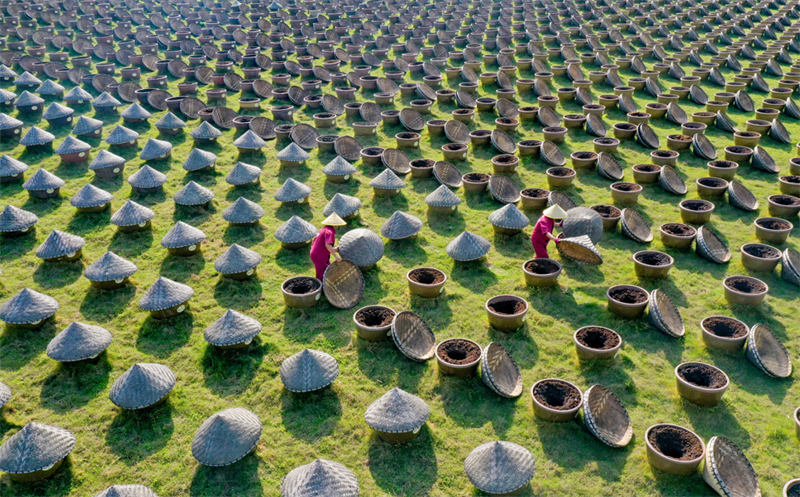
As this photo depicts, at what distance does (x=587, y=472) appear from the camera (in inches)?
322

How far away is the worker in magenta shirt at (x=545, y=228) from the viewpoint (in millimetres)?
11859

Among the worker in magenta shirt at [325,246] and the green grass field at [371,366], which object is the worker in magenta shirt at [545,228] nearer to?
the green grass field at [371,366]

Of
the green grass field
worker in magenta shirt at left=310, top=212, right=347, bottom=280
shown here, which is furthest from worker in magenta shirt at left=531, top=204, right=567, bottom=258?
worker in magenta shirt at left=310, top=212, right=347, bottom=280

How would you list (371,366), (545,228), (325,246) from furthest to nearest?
(545,228) < (325,246) < (371,366)

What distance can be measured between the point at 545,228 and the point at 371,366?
4768 mm

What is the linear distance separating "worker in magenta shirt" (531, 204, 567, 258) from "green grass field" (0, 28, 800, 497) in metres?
0.84

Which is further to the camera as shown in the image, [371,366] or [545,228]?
[545,228]

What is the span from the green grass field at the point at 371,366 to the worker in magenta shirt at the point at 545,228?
84cm

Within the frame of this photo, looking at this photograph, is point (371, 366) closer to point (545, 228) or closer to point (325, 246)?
point (325, 246)

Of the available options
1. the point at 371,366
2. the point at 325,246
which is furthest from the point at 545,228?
the point at 371,366

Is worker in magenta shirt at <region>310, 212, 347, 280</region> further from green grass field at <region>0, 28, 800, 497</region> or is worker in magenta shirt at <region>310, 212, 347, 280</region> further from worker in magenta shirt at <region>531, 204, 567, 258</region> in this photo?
worker in magenta shirt at <region>531, 204, 567, 258</region>

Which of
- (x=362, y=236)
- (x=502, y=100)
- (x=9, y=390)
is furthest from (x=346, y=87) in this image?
(x=9, y=390)

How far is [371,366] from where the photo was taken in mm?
10125

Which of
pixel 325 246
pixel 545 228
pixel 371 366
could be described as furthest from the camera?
pixel 545 228
